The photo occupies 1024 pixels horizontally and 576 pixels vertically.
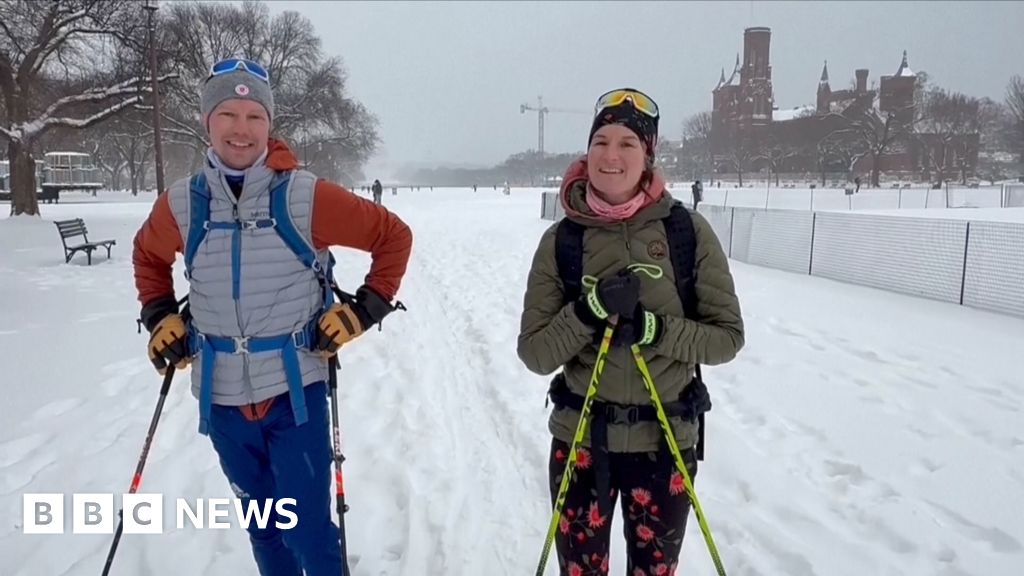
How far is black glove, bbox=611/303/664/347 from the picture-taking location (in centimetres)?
225

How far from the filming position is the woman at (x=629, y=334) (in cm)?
232

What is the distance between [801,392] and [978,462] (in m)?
1.62

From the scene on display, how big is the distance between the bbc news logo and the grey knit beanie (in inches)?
96.2

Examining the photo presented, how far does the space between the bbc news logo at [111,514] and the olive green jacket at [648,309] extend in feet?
8.14

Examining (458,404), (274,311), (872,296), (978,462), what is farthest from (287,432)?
(872,296)

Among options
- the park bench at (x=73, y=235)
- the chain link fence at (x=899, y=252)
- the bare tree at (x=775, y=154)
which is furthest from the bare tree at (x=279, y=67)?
the bare tree at (x=775, y=154)

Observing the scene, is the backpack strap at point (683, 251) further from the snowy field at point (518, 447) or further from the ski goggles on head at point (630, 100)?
the snowy field at point (518, 447)

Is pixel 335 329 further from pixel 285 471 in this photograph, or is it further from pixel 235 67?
pixel 235 67

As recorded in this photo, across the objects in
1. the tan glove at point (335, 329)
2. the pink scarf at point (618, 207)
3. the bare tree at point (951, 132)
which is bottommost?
the tan glove at point (335, 329)

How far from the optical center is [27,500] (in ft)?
13.3

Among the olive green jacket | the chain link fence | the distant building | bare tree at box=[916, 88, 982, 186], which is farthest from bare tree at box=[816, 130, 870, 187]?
the olive green jacket

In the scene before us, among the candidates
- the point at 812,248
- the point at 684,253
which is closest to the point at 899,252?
the point at 812,248

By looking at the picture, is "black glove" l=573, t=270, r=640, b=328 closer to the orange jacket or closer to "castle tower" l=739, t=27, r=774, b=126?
the orange jacket

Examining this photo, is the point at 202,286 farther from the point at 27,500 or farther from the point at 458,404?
the point at 458,404
